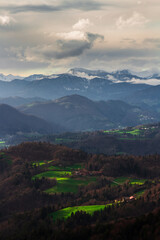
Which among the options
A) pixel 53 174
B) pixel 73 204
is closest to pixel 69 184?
pixel 53 174

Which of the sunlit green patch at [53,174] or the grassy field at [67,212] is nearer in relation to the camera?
the grassy field at [67,212]

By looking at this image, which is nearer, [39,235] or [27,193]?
[39,235]

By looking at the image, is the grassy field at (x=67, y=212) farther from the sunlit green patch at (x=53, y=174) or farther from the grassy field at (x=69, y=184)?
Result: the sunlit green patch at (x=53, y=174)

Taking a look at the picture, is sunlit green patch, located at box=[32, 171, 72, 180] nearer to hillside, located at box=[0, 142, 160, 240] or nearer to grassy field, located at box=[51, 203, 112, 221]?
hillside, located at box=[0, 142, 160, 240]

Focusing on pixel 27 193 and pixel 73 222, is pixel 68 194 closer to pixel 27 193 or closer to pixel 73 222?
pixel 27 193

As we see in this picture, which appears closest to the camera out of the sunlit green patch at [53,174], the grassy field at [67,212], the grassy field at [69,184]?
the grassy field at [67,212]

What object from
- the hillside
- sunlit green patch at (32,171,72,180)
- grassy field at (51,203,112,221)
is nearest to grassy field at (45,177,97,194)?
the hillside

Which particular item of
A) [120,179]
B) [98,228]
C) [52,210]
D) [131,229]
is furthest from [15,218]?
[120,179]

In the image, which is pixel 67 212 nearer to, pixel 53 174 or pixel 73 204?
pixel 73 204

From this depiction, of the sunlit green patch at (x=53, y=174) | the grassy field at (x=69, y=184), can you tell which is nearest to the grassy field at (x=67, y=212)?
the grassy field at (x=69, y=184)
